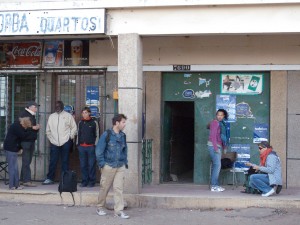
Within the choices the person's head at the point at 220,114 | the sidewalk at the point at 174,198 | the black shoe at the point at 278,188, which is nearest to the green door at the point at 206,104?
the person's head at the point at 220,114

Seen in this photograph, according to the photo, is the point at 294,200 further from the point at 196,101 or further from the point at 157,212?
the point at 196,101

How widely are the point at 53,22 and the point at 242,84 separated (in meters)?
4.31

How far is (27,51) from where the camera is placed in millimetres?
→ 13094

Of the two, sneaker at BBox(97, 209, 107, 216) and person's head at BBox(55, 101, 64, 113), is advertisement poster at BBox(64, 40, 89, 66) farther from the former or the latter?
sneaker at BBox(97, 209, 107, 216)

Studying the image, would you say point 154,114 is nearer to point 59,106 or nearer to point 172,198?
point 59,106

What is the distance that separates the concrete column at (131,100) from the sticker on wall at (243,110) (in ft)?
8.73

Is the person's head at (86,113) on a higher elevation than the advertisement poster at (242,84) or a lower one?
lower

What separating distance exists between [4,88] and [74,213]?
4.30m

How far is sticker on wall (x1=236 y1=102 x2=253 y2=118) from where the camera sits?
12328 millimetres

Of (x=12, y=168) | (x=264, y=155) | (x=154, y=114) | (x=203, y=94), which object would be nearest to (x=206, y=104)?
(x=203, y=94)

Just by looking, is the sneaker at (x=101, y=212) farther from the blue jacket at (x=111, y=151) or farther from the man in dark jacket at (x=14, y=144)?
the man in dark jacket at (x=14, y=144)

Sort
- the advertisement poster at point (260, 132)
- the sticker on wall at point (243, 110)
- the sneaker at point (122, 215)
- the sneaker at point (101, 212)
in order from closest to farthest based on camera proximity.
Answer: the sneaker at point (122, 215)
the sneaker at point (101, 212)
the advertisement poster at point (260, 132)
the sticker on wall at point (243, 110)

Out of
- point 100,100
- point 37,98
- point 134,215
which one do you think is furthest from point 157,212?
point 37,98

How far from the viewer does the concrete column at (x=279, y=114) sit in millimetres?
11984
